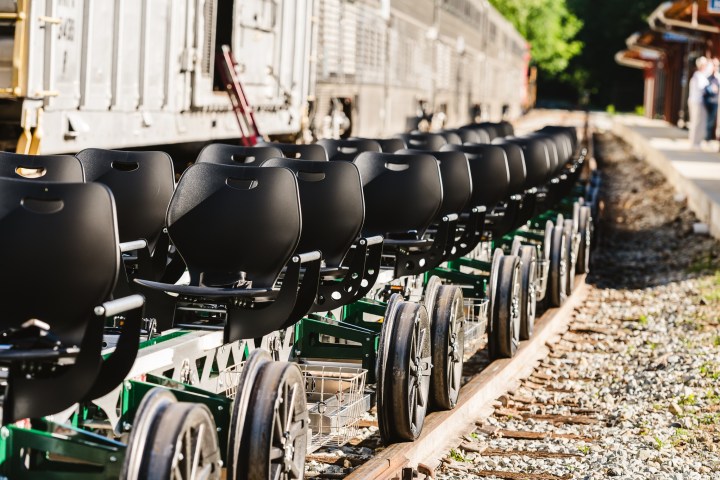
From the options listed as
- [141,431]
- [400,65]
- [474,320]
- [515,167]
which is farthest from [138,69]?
[400,65]

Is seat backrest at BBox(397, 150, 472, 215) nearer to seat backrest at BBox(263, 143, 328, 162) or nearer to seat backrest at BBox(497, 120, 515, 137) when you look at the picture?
seat backrest at BBox(263, 143, 328, 162)

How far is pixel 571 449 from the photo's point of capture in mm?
7238

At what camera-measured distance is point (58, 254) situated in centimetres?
452

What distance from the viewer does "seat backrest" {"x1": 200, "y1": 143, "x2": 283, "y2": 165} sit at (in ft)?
26.2

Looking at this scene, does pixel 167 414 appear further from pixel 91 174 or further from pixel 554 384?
pixel 554 384

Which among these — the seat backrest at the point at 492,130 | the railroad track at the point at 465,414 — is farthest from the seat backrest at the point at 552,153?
the railroad track at the point at 465,414

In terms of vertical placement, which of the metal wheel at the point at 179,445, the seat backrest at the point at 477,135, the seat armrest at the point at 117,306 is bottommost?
the metal wheel at the point at 179,445

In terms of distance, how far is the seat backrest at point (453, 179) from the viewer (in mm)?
9188

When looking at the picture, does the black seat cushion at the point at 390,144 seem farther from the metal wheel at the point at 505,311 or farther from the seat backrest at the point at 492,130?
the seat backrest at the point at 492,130

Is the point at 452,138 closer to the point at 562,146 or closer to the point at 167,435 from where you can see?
the point at 562,146

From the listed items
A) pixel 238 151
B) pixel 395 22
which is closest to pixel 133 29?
pixel 238 151

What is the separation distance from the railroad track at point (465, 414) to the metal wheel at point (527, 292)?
0.33 ft

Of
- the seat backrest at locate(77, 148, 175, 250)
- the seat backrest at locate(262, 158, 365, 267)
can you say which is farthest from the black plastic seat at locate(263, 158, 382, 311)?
the seat backrest at locate(77, 148, 175, 250)

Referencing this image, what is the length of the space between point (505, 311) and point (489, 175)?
1.96m
